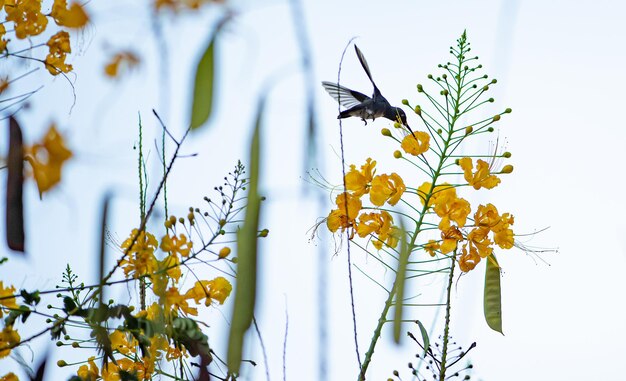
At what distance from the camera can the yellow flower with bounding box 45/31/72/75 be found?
1898 millimetres

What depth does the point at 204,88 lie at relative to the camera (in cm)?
83

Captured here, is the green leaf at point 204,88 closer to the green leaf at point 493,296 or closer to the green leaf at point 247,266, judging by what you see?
the green leaf at point 247,266

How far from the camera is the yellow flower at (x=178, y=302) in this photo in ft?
5.04

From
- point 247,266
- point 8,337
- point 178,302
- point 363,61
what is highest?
point 363,61

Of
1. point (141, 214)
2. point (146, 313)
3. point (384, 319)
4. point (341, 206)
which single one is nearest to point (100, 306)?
point (141, 214)

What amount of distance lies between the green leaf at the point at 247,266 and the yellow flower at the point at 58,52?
118 cm

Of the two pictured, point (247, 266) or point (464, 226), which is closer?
point (247, 266)

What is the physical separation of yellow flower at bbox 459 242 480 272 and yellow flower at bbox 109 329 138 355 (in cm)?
71

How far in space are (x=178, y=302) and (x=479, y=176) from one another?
2.52 feet

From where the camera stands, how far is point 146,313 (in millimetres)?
1569

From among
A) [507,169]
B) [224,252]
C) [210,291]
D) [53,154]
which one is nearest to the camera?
[53,154]

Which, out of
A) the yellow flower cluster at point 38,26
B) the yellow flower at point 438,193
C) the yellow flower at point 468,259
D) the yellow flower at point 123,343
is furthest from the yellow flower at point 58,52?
the yellow flower at point 468,259

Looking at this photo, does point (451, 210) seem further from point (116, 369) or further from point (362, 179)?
point (116, 369)

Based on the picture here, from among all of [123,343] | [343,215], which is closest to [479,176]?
[343,215]
